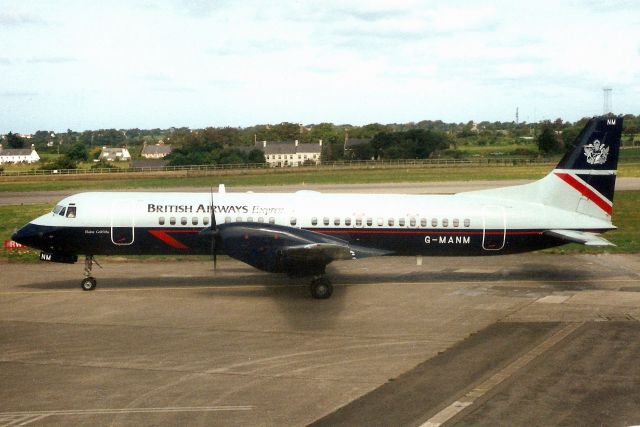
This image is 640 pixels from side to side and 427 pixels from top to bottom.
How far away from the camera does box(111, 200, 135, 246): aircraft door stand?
81.1 feet

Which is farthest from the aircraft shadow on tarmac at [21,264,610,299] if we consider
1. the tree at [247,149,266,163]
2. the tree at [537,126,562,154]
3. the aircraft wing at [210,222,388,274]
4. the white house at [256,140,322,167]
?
the white house at [256,140,322,167]

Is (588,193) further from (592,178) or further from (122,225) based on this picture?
(122,225)

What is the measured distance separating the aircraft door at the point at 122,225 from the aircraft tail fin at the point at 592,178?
12.6 metres

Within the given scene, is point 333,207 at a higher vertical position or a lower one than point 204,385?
higher

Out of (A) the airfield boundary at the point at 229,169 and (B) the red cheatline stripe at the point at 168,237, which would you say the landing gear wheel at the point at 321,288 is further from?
(A) the airfield boundary at the point at 229,169

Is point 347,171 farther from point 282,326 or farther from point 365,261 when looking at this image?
point 282,326

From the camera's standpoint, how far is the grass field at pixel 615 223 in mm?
33812

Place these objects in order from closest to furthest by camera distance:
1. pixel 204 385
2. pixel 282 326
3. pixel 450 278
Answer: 1. pixel 204 385
2. pixel 282 326
3. pixel 450 278

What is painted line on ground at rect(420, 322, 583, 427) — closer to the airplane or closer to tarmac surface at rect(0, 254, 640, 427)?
tarmac surface at rect(0, 254, 640, 427)

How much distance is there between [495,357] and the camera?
17234 mm

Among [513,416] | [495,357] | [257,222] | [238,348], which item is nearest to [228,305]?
[257,222]

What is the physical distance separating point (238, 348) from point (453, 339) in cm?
562

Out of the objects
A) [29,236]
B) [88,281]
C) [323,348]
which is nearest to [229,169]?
[88,281]

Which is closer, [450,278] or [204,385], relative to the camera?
[204,385]
